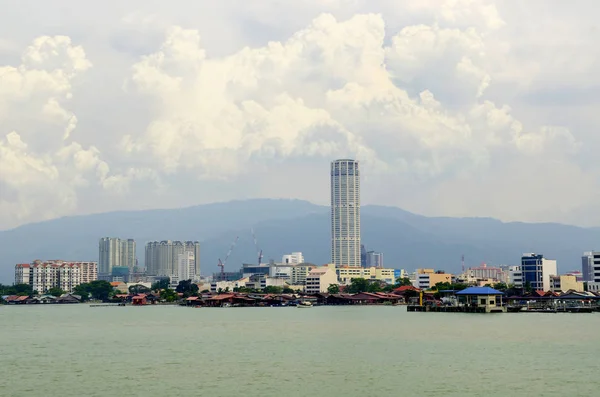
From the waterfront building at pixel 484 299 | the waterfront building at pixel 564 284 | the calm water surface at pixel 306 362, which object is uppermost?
the waterfront building at pixel 564 284

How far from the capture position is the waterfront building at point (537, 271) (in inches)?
6471

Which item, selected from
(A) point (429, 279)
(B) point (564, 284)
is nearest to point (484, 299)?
(B) point (564, 284)

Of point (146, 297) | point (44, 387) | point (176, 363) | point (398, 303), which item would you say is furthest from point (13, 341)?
point (146, 297)

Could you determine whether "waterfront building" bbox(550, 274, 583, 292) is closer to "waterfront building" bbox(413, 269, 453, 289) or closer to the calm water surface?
"waterfront building" bbox(413, 269, 453, 289)

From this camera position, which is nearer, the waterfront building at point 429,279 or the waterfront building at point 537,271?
the waterfront building at point 537,271

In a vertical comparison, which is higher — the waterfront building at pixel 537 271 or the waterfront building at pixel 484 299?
the waterfront building at pixel 537 271

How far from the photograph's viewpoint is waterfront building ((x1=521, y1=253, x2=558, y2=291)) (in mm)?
164375

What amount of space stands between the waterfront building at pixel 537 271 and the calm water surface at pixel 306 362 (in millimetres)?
93748

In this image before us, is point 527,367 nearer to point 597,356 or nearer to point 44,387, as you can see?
point 597,356

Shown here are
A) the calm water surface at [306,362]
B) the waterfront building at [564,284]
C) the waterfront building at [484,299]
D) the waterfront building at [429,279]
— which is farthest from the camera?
the waterfront building at [429,279]

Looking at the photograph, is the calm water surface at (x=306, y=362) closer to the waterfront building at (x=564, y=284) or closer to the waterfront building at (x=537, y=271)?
the waterfront building at (x=537, y=271)

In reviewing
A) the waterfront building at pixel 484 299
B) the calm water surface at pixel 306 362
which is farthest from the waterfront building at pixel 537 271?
the calm water surface at pixel 306 362

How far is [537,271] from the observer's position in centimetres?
16550

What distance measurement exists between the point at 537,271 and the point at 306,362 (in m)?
127
